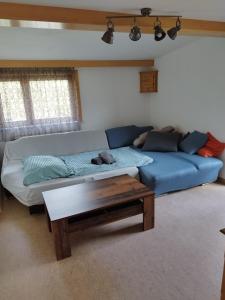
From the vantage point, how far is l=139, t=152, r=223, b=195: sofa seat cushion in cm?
283

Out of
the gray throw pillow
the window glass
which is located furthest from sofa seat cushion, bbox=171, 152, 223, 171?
the window glass

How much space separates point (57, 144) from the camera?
358 cm

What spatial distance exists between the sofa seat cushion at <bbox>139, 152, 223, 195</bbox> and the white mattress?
28cm

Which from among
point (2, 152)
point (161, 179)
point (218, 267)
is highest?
point (2, 152)

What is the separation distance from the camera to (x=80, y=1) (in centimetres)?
179

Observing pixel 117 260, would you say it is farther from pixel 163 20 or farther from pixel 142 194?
pixel 163 20

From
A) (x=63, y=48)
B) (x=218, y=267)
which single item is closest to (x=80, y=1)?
(x=63, y=48)

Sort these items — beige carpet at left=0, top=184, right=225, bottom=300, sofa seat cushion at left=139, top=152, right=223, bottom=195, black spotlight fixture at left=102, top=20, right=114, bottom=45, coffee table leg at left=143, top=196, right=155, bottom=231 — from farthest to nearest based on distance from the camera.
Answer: sofa seat cushion at left=139, top=152, right=223, bottom=195 < coffee table leg at left=143, top=196, right=155, bottom=231 < black spotlight fixture at left=102, top=20, right=114, bottom=45 < beige carpet at left=0, top=184, right=225, bottom=300

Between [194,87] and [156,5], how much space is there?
182cm

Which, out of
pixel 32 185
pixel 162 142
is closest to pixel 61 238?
Result: pixel 32 185

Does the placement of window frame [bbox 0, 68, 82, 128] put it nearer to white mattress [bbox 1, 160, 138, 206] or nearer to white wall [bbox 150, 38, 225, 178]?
white mattress [bbox 1, 160, 138, 206]

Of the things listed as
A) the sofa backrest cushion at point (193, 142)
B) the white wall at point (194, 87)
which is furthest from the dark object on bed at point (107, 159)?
the white wall at point (194, 87)

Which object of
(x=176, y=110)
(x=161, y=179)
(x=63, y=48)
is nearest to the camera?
(x=161, y=179)

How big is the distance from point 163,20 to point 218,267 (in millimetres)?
2340
